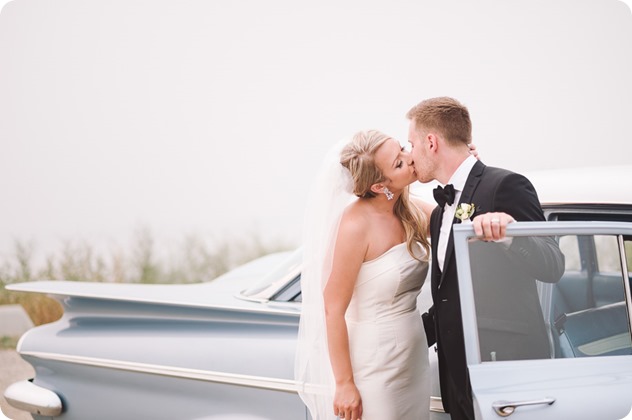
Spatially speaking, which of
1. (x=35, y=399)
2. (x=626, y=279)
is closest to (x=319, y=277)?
(x=626, y=279)

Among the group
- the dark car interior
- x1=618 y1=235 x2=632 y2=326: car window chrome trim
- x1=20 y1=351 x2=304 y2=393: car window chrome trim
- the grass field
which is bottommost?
the grass field

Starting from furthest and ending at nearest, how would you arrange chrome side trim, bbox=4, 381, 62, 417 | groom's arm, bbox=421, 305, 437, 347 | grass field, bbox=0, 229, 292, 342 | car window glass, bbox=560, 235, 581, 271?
grass field, bbox=0, 229, 292, 342
chrome side trim, bbox=4, 381, 62, 417
groom's arm, bbox=421, 305, 437, 347
car window glass, bbox=560, 235, 581, 271

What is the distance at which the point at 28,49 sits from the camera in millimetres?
8680

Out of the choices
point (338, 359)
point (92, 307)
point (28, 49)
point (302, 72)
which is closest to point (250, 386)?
point (338, 359)

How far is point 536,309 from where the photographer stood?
7.12ft

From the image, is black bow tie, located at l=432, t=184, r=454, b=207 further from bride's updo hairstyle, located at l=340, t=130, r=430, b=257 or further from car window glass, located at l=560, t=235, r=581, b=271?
car window glass, located at l=560, t=235, r=581, b=271

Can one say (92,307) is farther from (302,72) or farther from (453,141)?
(302,72)

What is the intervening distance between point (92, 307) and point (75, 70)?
6280 mm

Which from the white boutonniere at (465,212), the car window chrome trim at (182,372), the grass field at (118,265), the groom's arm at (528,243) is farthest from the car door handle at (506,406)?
the grass field at (118,265)

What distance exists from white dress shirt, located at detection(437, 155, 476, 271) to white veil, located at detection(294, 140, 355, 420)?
421 millimetres

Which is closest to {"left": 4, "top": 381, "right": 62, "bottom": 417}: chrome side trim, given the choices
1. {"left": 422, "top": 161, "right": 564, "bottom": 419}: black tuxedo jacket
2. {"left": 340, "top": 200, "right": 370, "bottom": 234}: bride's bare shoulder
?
{"left": 340, "top": 200, "right": 370, "bottom": 234}: bride's bare shoulder

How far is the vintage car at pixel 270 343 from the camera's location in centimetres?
208

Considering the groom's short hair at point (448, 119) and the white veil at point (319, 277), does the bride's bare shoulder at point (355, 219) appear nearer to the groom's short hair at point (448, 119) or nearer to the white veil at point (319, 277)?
the white veil at point (319, 277)

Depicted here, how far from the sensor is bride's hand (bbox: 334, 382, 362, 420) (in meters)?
2.56
